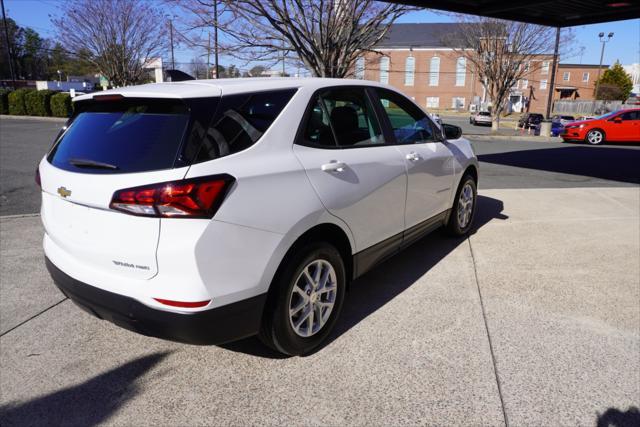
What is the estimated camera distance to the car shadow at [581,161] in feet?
35.9

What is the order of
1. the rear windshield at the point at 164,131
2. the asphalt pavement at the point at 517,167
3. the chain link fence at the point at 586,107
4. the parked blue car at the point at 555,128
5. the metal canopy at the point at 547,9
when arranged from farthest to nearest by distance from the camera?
1. the chain link fence at the point at 586,107
2. the parked blue car at the point at 555,128
3. the metal canopy at the point at 547,9
4. the asphalt pavement at the point at 517,167
5. the rear windshield at the point at 164,131

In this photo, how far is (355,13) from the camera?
13.1 meters

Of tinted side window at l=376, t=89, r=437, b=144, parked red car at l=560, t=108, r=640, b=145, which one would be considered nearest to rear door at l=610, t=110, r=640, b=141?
parked red car at l=560, t=108, r=640, b=145

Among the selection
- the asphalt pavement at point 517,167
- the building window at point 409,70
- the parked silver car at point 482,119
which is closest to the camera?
the asphalt pavement at point 517,167

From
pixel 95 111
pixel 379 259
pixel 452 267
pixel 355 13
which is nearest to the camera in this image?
Answer: pixel 95 111

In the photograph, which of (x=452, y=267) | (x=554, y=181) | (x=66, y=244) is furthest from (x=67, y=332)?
(x=554, y=181)

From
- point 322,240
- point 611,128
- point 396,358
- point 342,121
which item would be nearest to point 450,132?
point 342,121

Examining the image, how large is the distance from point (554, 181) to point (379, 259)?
743cm

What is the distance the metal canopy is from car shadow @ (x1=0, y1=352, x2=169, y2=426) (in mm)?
8947

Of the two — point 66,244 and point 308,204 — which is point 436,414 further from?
point 66,244

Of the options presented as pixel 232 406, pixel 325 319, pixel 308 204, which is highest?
pixel 308 204

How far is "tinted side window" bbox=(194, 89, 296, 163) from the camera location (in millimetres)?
2355

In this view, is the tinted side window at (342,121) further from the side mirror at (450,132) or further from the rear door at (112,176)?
the side mirror at (450,132)

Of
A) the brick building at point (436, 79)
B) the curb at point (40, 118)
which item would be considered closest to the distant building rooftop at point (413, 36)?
the brick building at point (436, 79)
